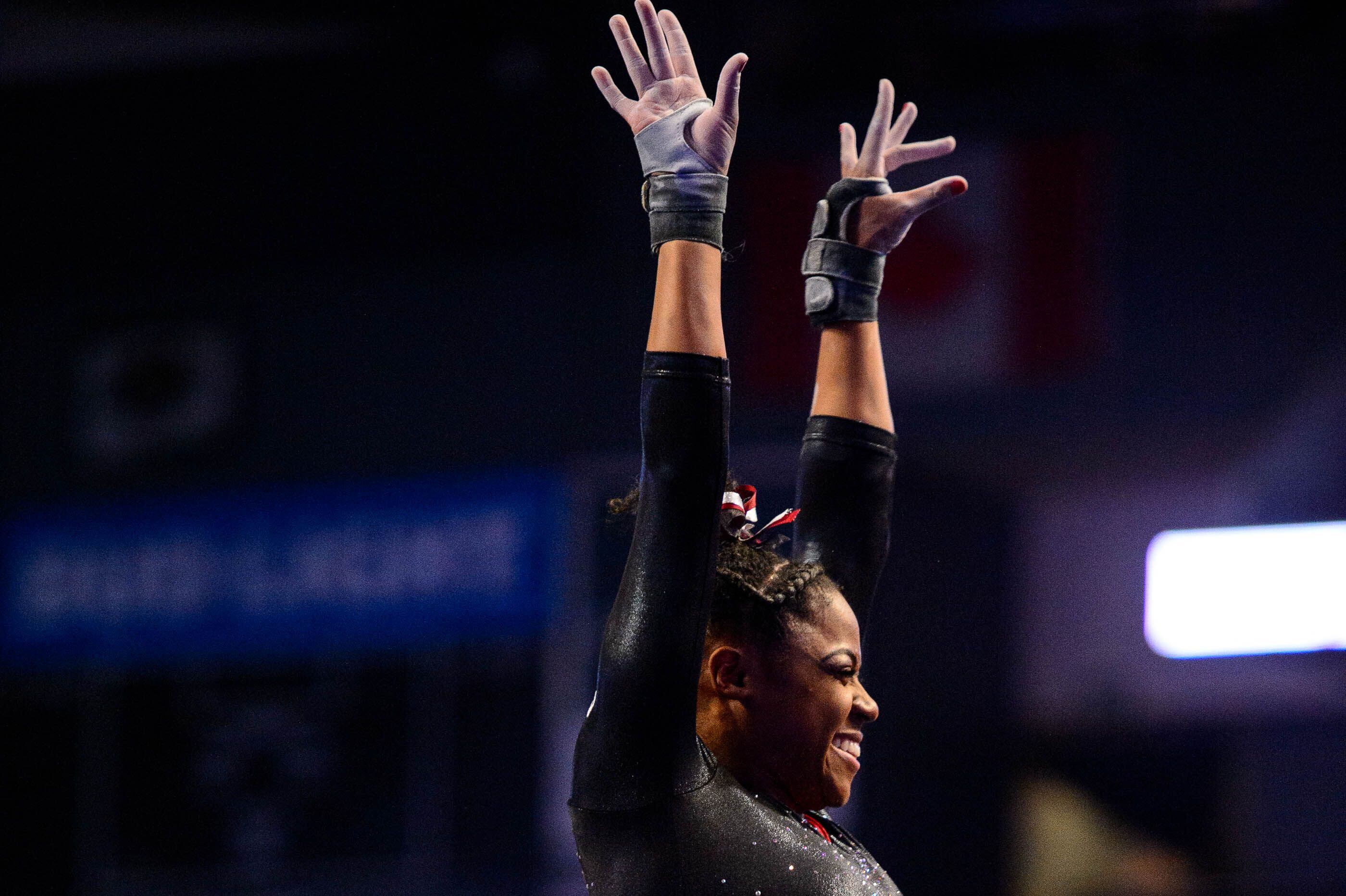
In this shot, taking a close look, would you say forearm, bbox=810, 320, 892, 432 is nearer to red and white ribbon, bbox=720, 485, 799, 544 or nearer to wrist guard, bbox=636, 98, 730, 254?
red and white ribbon, bbox=720, 485, 799, 544

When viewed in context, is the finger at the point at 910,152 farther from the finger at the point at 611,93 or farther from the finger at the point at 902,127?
the finger at the point at 611,93

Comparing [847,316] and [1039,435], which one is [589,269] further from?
[847,316]

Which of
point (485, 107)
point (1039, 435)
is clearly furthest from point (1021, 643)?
point (485, 107)

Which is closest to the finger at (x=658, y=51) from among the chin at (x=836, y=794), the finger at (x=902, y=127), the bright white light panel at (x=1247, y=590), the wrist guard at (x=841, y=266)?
the wrist guard at (x=841, y=266)

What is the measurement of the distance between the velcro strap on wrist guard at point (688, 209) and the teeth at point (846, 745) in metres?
0.54

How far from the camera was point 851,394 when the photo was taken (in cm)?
189

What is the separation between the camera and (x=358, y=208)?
574 centimetres

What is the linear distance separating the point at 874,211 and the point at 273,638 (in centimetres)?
438

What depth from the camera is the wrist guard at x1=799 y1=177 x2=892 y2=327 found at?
186 cm

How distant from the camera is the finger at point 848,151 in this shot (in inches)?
76.3

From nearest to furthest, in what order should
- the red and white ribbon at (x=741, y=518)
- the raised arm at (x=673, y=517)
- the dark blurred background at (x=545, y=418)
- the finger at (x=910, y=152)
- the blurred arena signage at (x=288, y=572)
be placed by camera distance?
1. the raised arm at (x=673, y=517)
2. the red and white ribbon at (x=741, y=518)
3. the finger at (x=910, y=152)
4. the dark blurred background at (x=545, y=418)
5. the blurred arena signage at (x=288, y=572)

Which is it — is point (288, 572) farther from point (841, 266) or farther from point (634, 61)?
point (634, 61)

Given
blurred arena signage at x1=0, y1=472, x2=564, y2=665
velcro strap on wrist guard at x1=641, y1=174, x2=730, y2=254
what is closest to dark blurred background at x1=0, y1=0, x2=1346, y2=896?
blurred arena signage at x1=0, y1=472, x2=564, y2=665

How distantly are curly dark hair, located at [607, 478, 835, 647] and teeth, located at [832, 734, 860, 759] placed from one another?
0.13 metres
